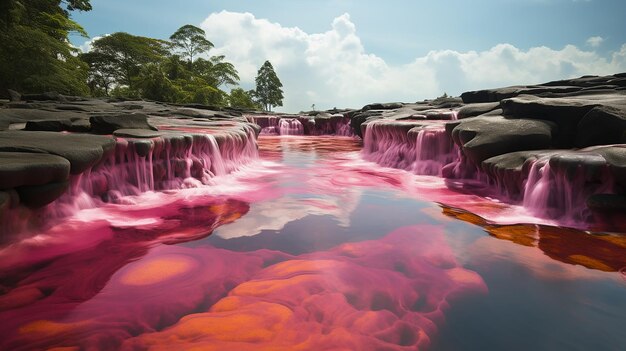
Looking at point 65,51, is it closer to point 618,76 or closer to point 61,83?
point 61,83

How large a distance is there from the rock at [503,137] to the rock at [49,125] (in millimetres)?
7001

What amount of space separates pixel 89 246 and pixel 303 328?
236 cm

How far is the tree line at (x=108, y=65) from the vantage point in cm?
1396

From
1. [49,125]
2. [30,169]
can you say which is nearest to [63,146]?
[30,169]

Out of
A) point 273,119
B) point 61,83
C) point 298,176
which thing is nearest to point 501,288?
point 298,176

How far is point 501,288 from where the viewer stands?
8.32 ft

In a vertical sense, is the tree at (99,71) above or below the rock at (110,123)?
above

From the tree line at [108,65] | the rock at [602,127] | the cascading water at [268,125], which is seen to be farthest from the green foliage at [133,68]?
the rock at [602,127]

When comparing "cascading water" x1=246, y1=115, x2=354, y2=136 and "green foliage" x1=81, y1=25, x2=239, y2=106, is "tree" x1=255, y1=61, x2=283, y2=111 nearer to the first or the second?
"green foliage" x1=81, y1=25, x2=239, y2=106

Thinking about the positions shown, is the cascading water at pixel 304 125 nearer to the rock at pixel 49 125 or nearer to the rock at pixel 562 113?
the rock at pixel 562 113

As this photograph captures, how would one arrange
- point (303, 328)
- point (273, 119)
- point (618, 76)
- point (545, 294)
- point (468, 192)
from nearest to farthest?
point (303, 328) < point (545, 294) < point (468, 192) < point (618, 76) < point (273, 119)

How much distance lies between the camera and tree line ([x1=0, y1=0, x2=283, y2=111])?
550 inches

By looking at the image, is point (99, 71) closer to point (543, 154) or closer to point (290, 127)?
point (290, 127)

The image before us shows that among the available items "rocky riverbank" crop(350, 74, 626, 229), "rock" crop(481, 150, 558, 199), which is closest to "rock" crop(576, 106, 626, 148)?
"rocky riverbank" crop(350, 74, 626, 229)
